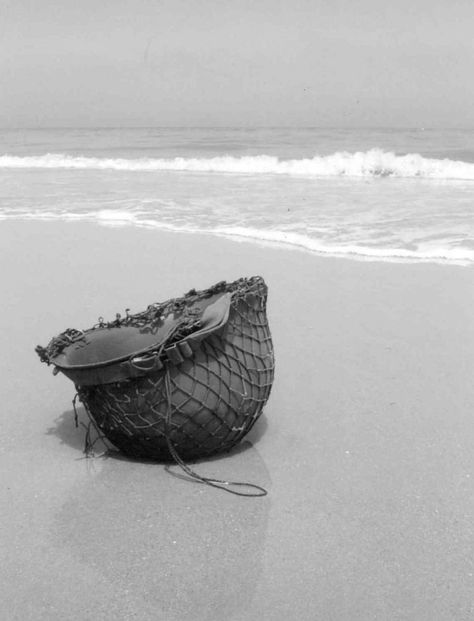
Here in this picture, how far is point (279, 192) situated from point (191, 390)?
9326 mm

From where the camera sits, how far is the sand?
2.02 metres

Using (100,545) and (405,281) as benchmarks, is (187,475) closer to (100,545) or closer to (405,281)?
(100,545)

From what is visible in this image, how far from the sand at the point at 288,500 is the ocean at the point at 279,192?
257cm

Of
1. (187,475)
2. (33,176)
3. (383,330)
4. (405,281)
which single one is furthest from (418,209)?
(33,176)

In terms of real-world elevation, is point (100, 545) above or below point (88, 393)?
below

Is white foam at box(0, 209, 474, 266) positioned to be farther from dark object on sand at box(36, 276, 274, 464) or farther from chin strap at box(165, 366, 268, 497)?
chin strap at box(165, 366, 268, 497)

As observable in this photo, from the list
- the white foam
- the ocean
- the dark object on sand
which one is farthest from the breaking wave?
the dark object on sand

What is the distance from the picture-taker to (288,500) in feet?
8.13

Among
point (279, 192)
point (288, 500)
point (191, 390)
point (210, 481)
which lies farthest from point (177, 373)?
point (279, 192)

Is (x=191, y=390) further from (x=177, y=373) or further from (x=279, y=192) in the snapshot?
(x=279, y=192)

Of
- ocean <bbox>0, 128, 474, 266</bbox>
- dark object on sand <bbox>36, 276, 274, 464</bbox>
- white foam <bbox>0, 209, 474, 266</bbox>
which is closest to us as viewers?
dark object on sand <bbox>36, 276, 274, 464</bbox>

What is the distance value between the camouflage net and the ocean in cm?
364

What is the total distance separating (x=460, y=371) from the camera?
3.63m

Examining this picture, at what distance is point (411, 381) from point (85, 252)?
12.3 ft
